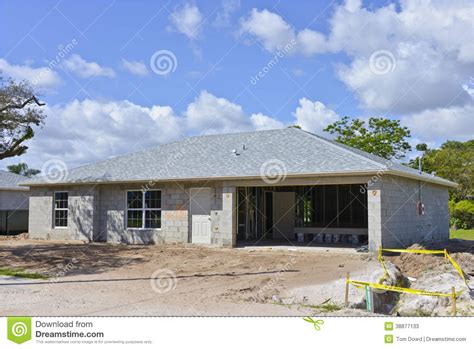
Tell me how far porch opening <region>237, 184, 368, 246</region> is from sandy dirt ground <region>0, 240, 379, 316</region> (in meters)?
4.58

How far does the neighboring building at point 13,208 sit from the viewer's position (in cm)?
3128

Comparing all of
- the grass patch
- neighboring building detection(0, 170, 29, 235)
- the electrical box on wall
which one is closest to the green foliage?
the electrical box on wall

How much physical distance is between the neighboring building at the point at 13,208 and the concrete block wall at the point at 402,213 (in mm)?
23930

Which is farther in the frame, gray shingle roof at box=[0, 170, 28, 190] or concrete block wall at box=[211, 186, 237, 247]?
gray shingle roof at box=[0, 170, 28, 190]

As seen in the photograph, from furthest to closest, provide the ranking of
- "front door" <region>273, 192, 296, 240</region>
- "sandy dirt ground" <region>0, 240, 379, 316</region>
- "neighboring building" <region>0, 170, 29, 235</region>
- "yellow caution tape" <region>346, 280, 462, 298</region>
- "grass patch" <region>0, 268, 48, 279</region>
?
Result: "neighboring building" <region>0, 170, 29, 235</region> → "front door" <region>273, 192, 296, 240</region> → "grass patch" <region>0, 268, 48, 279</region> → "sandy dirt ground" <region>0, 240, 379, 316</region> → "yellow caution tape" <region>346, 280, 462, 298</region>

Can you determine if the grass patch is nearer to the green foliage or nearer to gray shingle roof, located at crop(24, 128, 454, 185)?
gray shingle roof, located at crop(24, 128, 454, 185)

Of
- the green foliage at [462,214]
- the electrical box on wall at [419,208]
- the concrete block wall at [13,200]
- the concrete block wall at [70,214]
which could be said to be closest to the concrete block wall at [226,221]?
the concrete block wall at [70,214]

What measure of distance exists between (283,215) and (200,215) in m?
5.55

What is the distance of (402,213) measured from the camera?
1897 centimetres

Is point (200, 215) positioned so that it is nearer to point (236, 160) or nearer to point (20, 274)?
point (236, 160)

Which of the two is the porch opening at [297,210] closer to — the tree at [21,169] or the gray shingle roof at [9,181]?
the gray shingle roof at [9,181]

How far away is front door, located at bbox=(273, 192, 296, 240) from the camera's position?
2441 centimetres

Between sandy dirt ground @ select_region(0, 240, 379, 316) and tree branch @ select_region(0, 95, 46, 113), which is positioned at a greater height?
tree branch @ select_region(0, 95, 46, 113)
